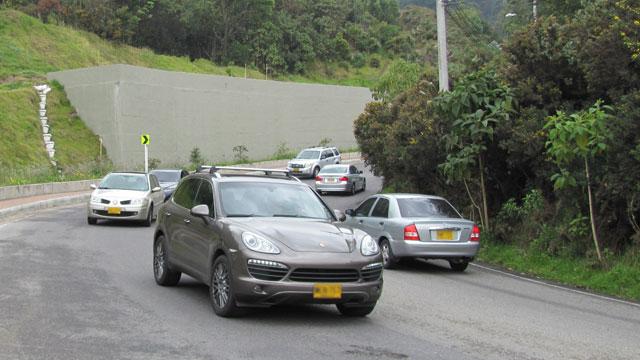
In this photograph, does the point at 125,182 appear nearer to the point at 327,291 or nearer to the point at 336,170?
the point at 336,170

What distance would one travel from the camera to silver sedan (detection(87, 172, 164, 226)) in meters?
21.7

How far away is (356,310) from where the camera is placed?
9.29 meters

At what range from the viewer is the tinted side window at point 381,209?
15906mm

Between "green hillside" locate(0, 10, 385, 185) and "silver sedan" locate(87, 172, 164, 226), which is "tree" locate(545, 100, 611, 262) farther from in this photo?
"green hillside" locate(0, 10, 385, 185)

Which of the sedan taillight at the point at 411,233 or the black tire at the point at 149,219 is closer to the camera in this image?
the sedan taillight at the point at 411,233

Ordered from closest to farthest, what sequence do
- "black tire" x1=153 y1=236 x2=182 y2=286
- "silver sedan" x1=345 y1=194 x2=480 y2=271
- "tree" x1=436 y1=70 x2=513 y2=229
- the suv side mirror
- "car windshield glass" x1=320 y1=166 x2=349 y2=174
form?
1. the suv side mirror
2. "black tire" x1=153 y1=236 x2=182 y2=286
3. "silver sedan" x1=345 y1=194 x2=480 y2=271
4. "tree" x1=436 y1=70 x2=513 y2=229
5. "car windshield glass" x1=320 y1=166 x2=349 y2=174

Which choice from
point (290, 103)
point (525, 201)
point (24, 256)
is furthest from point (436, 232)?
point (290, 103)

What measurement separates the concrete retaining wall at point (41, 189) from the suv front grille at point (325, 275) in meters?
25.0

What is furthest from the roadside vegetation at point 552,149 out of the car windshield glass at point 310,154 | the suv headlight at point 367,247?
the car windshield glass at point 310,154

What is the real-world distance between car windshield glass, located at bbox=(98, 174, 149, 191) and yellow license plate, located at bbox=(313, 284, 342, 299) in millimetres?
15505

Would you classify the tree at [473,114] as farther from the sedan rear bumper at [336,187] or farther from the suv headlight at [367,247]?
the sedan rear bumper at [336,187]

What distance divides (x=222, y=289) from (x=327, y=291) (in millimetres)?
1338

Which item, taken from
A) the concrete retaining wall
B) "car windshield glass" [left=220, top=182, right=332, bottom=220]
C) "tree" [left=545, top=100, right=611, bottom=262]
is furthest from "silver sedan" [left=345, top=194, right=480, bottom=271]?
the concrete retaining wall

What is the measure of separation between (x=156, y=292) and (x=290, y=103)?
54.0 meters
